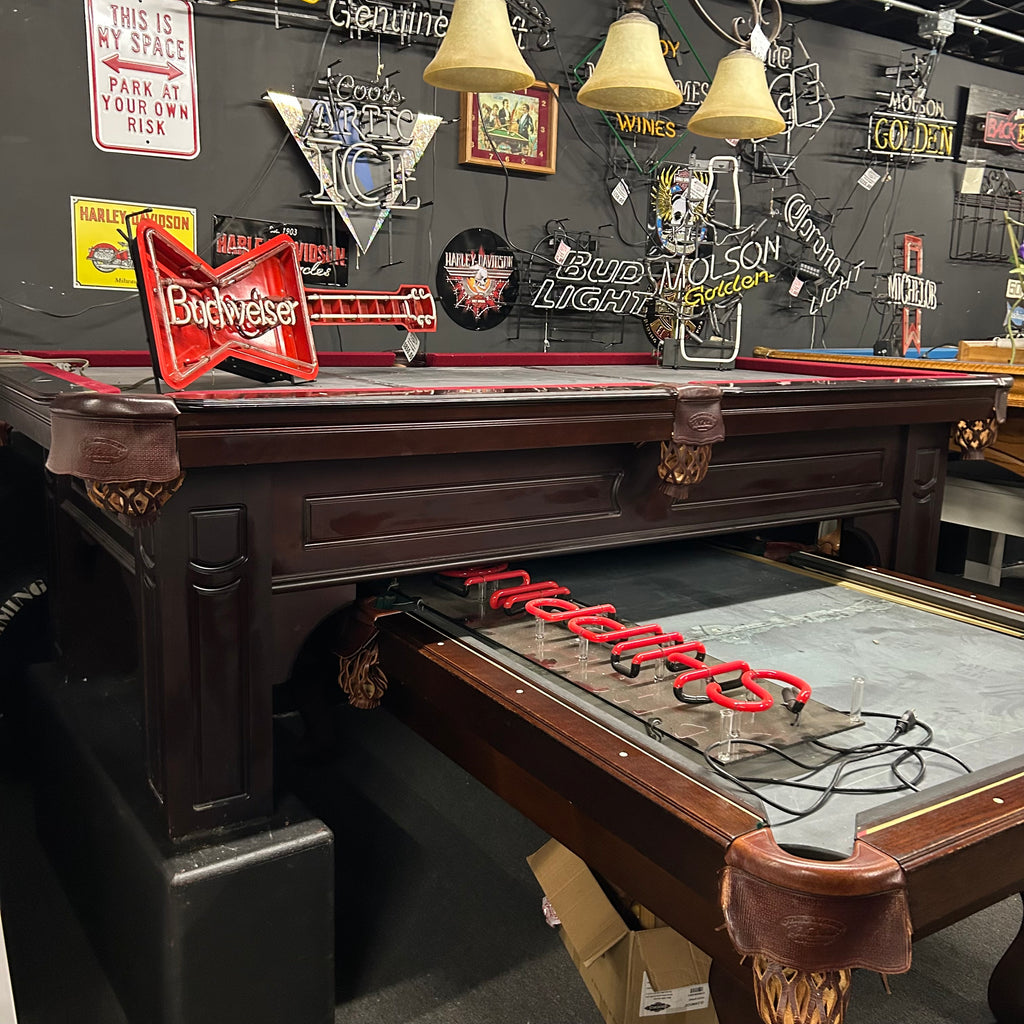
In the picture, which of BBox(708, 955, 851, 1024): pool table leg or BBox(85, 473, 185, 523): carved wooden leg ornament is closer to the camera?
BBox(708, 955, 851, 1024): pool table leg

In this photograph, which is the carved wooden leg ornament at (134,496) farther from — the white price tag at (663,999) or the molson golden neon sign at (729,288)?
the molson golden neon sign at (729,288)

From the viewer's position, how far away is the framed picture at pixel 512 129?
3303 millimetres

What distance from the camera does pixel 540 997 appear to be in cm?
193

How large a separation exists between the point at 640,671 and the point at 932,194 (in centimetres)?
435

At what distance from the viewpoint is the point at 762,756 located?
126 cm

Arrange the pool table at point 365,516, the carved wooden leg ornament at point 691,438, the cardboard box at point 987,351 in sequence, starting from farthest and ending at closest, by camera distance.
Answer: the cardboard box at point 987,351, the carved wooden leg ornament at point 691,438, the pool table at point 365,516

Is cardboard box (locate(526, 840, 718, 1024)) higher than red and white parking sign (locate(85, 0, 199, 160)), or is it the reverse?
red and white parking sign (locate(85, 0, 199, 160))

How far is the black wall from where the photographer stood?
2.64 meters

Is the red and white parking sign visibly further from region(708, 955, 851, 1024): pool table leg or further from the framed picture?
region(708, 955, 851, 1024): pool table leg

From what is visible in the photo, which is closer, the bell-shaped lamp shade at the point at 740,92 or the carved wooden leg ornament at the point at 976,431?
the bell-shaped lamp shade at the point at 740,92

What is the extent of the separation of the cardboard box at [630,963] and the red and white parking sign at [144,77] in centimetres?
236

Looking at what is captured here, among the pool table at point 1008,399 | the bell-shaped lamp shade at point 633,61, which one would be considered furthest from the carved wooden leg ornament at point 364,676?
the pool table at point 1008,399

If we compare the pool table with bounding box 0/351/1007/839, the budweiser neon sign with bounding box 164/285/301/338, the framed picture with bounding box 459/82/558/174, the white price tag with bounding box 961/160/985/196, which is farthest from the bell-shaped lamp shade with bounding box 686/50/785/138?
the white price tag with bounding box 961/160/985/196

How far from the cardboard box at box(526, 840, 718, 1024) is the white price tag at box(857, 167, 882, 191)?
3.87 metres
